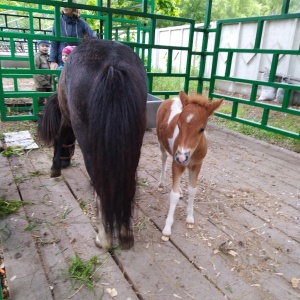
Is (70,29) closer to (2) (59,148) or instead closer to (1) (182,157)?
(2) (59,148)

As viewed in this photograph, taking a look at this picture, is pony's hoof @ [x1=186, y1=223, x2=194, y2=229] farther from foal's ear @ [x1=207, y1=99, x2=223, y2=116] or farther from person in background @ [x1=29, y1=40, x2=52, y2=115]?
person in background @ [x1=29, y1=40, x2=52, y2=115]

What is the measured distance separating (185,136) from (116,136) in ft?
1.96

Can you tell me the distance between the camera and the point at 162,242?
2.08m

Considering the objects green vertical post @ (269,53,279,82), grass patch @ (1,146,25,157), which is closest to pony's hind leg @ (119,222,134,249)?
grass patch @ (1,146,25,157)

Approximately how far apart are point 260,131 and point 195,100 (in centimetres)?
350

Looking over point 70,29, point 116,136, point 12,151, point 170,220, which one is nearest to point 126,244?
point 170,220

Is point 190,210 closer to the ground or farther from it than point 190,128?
closer to the ground

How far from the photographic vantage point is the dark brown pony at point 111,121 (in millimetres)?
1486

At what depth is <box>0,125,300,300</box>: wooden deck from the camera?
5.46 feet

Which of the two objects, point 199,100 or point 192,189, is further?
point 192,189

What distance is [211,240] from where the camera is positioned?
212 centimetres

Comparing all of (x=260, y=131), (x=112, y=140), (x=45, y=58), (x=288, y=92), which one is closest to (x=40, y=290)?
(x=112, y=140)

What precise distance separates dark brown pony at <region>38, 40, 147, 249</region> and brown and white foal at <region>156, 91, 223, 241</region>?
37cm

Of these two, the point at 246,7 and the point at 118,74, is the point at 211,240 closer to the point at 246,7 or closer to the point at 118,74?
the point at 118,74
